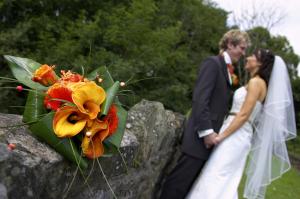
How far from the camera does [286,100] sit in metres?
6.35

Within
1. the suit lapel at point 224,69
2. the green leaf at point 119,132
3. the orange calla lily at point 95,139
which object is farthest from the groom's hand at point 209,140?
the orange calla lily at point 95,139

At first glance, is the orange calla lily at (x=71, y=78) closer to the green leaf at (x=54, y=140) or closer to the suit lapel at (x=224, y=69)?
the green leaf at (x=54, y=140)

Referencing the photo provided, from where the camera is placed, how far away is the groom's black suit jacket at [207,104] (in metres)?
5.54

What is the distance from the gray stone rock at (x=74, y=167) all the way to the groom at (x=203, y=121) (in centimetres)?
84

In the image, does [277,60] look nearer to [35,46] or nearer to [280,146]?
[280,146]

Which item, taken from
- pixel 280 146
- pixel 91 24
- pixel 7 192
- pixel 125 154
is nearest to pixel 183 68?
pixel 91 24

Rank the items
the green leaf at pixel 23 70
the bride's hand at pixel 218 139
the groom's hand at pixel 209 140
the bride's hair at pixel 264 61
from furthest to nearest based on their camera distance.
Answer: the bride's hair at pixel 264 61, the bride's hand at pixel 218 139, the groom's hand at pixel 209 140, the green leaf at pixel 23 70

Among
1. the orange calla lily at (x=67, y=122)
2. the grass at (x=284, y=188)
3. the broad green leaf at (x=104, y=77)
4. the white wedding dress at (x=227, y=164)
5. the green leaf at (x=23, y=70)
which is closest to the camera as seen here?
the orange calla lily at (x=67, y=122)

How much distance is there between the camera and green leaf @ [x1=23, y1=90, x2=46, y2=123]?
2496mm

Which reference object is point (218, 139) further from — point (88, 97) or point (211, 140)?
point (88, 97)

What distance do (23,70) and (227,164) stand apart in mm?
3780

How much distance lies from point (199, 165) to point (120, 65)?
311cm

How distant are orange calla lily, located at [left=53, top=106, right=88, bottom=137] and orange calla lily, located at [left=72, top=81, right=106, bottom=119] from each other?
4 centimetres

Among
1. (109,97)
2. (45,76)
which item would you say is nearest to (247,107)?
(109,97)
